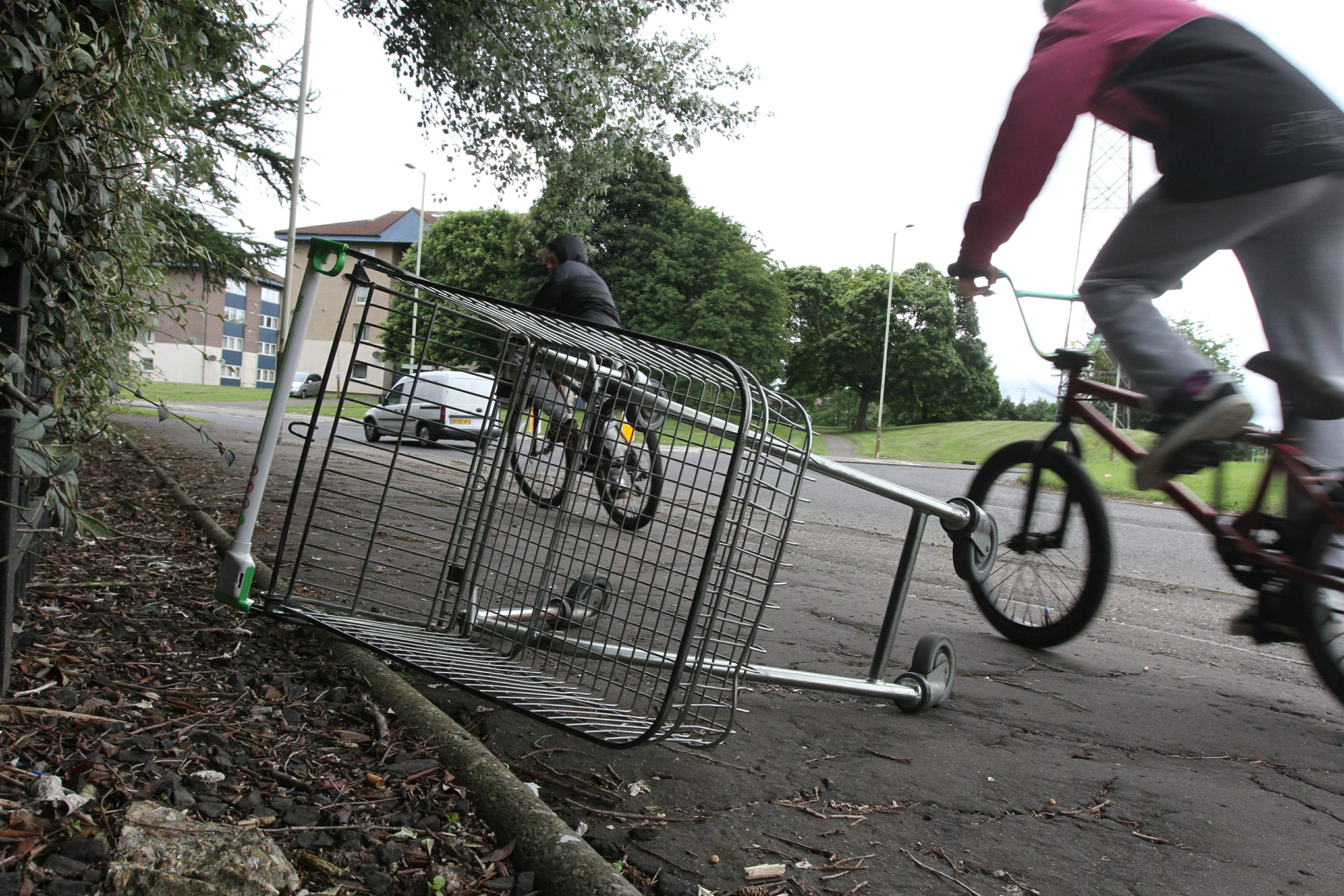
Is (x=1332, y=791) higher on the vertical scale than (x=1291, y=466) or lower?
lower

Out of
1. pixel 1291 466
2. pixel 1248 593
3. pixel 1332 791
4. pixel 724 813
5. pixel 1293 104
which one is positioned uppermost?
pixel 1293 104

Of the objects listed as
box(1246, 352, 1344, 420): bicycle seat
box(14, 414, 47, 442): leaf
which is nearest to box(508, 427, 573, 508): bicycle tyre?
box(14, 414, 47, 442): leaf

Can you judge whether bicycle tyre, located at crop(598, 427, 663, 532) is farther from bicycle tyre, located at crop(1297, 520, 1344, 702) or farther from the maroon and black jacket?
bicycle tyre, located at crop(1297, 520, 1344, 702)

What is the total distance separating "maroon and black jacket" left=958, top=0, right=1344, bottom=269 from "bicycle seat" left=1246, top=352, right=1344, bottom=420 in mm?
445

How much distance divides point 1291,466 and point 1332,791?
0.85 m

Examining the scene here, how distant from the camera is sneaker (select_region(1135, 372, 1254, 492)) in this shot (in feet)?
7.28

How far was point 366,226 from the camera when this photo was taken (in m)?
76.1

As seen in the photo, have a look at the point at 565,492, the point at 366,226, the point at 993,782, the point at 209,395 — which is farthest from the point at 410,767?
the point at 366,226

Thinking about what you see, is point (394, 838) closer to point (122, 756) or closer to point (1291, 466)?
point (122, 756)

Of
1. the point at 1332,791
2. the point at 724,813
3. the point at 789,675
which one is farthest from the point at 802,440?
the point at 1332,791

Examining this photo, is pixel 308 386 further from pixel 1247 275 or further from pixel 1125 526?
pixel 1125 526

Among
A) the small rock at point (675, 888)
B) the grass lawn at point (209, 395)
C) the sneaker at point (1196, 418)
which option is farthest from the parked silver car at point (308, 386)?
the grass lawn at point (209, 395)

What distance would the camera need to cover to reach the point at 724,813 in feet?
6.27

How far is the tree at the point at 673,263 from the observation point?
1574 inches
